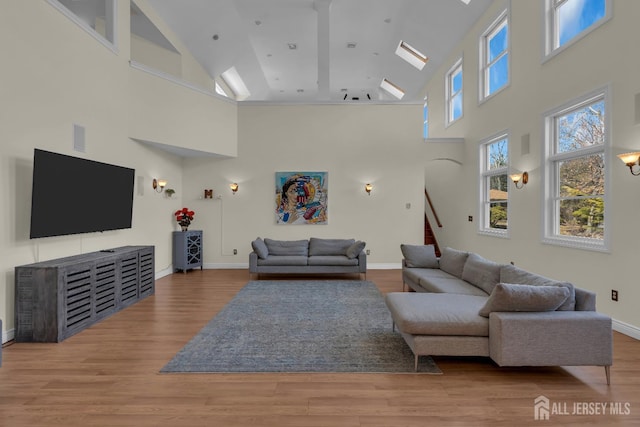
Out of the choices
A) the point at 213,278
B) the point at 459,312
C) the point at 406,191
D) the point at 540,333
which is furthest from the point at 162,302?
the point at 406,191

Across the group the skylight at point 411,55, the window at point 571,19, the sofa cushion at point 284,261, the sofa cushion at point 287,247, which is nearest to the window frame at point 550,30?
the window at point 571,19

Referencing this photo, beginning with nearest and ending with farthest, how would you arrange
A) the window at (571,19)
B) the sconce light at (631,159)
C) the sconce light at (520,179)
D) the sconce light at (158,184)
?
the sconce light at (631,159)
the window at (571,19)
the sconce light at (520,179)
the sconce light at (158,184)

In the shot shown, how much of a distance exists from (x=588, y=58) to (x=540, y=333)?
3.74m

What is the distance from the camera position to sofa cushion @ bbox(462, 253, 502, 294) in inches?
162

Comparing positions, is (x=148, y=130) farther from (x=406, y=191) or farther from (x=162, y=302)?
(x=406, y=191)

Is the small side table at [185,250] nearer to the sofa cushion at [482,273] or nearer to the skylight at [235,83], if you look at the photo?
the skylight at [235,83]

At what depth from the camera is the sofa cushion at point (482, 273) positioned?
13.5 feet

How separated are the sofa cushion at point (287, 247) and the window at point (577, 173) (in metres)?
4.45

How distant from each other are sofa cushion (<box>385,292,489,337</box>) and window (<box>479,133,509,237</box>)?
3.92 m

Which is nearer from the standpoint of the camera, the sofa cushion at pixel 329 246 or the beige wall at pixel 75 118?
the beige wall at pixel 75 118

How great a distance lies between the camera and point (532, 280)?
132 inches

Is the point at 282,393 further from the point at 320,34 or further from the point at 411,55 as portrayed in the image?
the point at 411,55

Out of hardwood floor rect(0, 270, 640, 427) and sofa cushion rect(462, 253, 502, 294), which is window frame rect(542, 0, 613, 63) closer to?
sofa cushion rect(462, 253, 502, 294)

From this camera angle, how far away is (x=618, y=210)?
13.2 ft
